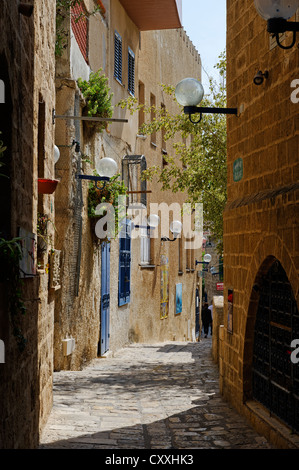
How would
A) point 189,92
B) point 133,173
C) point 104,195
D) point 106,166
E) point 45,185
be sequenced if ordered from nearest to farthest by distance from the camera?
point 45,185
point 189,92
point 106,166
point 104,195
point 133,173

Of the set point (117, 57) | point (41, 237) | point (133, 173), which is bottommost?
point (41, 237)

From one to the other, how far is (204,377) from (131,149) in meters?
7.62

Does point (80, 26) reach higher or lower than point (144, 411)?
higher

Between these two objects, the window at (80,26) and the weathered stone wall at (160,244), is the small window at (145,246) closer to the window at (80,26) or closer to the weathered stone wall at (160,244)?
the weathered stone wall at (160,244)

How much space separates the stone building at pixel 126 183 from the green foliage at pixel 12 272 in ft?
17.4

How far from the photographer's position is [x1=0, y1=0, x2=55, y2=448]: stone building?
434 cm

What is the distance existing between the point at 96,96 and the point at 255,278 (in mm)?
6038

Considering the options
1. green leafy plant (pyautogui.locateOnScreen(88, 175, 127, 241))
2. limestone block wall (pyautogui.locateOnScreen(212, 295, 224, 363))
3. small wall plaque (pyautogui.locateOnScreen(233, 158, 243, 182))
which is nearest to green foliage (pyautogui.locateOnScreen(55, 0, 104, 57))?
green leafy plant (pyautogui.locateOnScreen(88, 175, 127, 241))

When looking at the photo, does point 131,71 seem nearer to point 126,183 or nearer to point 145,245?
point 126,183

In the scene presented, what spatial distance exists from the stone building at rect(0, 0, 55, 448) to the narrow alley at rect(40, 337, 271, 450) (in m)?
0.48

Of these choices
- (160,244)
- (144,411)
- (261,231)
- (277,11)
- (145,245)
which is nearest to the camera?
(277,11)

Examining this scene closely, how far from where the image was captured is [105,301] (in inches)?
528

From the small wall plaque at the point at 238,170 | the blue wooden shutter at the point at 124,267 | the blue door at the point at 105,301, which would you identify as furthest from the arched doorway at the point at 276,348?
the blue wooden shutter at the point at 124,267

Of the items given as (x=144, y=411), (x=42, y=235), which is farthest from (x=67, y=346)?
(x=42, y=235)
